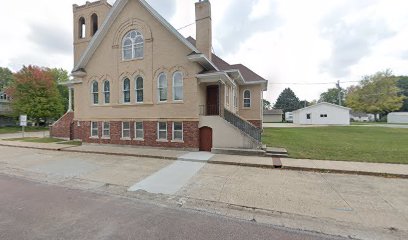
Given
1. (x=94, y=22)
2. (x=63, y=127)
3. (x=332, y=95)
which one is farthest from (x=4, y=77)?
(x=332, y=95)

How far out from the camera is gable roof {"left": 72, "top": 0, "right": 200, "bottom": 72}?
1406 cm

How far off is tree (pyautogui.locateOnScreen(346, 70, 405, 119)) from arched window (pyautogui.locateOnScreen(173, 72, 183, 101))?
199 ft

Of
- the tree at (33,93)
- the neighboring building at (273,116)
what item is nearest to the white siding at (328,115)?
the neighboring building at (273,116)

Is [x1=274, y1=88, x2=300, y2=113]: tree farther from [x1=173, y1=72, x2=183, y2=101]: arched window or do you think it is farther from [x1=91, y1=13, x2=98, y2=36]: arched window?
[x1=173, y1=72, x2=183, y2=101]: arched window

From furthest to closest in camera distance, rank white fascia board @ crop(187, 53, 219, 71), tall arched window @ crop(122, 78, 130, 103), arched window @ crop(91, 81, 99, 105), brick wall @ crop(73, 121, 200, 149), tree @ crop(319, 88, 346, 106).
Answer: tree @ crop(319, 88, 346, 106)
arched window @ crop(91, 81, 99, 105)
tall arched window @ crop(122, 78, 130, 103)
brick wall @ crop(73, 121, 200, 149)
white fascia board @ crop(187, 53, 219, 71)

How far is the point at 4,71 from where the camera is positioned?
52.7 meters

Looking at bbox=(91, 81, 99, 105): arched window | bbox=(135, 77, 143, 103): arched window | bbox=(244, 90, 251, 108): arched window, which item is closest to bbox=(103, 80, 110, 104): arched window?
bbox=(91, 81, 99, 105): arched window

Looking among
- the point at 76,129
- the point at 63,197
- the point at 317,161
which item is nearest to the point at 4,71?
the point at 76,129

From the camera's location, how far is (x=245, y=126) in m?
14.4

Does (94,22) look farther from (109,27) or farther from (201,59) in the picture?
(201,59)

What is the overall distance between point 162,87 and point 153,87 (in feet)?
2.13

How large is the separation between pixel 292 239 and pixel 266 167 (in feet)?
19.6

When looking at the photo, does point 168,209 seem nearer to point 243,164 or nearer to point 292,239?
point 292,239

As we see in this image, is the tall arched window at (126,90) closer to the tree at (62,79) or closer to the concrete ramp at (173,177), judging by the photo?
the concrete ramp at (173,177)
